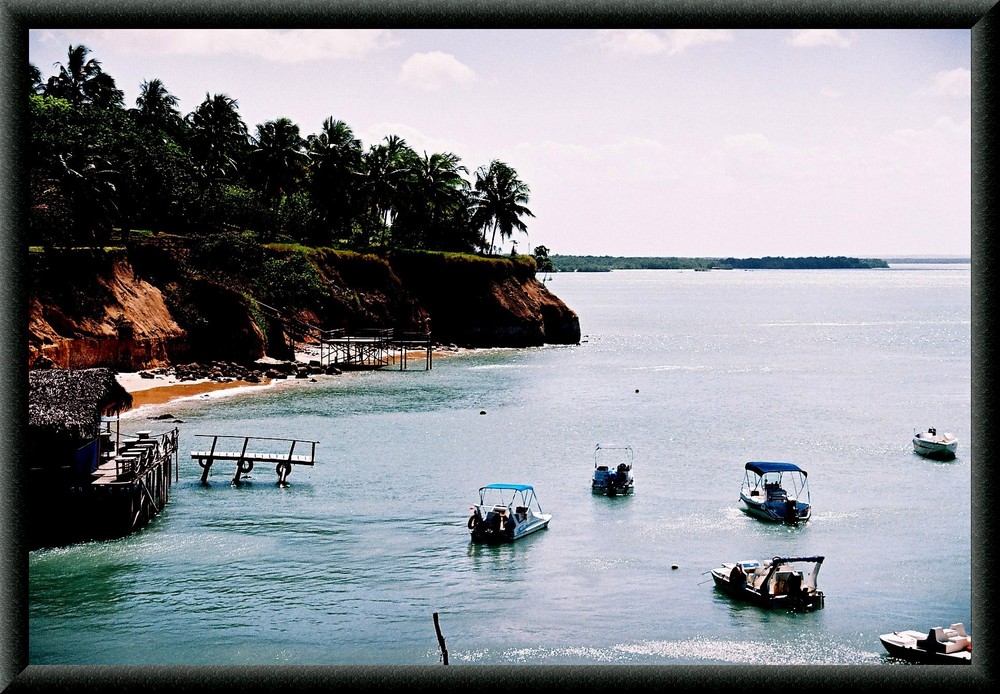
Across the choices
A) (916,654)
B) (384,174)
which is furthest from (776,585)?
(384,174)

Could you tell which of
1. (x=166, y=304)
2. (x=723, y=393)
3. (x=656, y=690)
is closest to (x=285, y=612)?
(x=656, y=690)

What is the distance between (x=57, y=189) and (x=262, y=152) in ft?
124

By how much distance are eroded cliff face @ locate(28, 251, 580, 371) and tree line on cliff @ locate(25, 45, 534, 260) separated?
10.6ft

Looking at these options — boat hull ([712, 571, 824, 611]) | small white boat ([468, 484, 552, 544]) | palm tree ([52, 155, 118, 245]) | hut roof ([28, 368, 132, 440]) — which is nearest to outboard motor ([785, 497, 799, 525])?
boat hull ([712, 571, 824, 611])

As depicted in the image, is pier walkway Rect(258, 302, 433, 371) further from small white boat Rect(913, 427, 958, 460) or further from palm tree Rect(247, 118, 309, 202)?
small white boat Rect(913, 427, 958, 460)

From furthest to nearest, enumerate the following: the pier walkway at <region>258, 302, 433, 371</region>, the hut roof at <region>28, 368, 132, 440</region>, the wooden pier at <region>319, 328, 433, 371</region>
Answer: the wooden pier at <region>319, 328, 433, 371</region> → the pier walkway at <region>258, 302, 433, 371</region> → the hut roof at <region>28, 368, 132, 440</region>

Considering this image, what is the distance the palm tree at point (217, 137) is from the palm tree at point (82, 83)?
7409 millimetres

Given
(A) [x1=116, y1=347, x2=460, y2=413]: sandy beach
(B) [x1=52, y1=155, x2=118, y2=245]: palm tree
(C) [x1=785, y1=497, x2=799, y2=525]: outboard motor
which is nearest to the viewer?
(C) [x1=785, y1=497, x2=799, y2=525]: outboard motor

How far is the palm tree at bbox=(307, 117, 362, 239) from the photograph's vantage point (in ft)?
299

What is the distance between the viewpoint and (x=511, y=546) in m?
32.7

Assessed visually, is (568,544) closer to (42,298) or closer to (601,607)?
(601,607)

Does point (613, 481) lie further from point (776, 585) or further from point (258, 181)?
point (258, 181)

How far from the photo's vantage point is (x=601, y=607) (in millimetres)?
26797

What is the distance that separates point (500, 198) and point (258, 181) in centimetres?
2525
